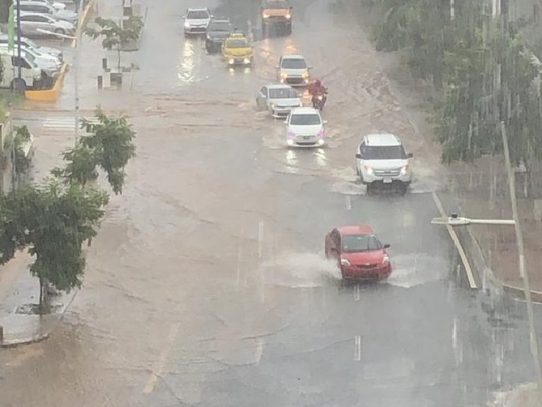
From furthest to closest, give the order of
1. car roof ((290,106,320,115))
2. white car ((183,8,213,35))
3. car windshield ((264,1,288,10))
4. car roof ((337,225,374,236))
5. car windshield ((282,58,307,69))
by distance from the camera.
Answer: car windshield ((264,1,288,10))
white car ((183,8,213,35))
car windshield ((282,58,307,69))
car roof ((290,106,320,115))
car roof ((337,225,374,236))

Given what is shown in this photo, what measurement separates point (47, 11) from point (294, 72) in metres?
15.3

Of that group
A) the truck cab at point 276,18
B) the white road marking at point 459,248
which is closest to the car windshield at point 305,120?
the white road marking at point 459,248

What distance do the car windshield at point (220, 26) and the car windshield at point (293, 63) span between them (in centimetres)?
→ 750

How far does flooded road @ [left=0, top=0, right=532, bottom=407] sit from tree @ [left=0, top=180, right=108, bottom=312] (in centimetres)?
123

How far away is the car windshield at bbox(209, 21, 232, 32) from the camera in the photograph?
5738 centimetres

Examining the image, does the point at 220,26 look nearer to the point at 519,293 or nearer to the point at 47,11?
the point at 47,11

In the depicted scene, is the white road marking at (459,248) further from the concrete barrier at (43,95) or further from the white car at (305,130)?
the concrete barrier at (43,95)

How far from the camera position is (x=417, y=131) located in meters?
42.4

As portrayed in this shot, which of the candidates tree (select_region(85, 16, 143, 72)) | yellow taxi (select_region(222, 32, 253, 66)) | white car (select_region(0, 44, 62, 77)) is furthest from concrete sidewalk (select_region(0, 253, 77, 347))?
yellow taxi (select_region(222, 32, 253, 66))

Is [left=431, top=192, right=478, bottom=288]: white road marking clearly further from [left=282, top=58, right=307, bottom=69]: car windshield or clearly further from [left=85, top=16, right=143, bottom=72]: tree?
[left=85, top=16, right=143, bottom=72]: tree

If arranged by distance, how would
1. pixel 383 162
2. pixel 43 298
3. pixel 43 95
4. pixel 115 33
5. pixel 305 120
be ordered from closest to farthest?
1. pixel 43 298
2. pixel 383 162
3. pixel 305 120
4. pixel 43 95
5. pixel 115 33

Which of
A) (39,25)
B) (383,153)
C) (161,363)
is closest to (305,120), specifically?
(383,153)

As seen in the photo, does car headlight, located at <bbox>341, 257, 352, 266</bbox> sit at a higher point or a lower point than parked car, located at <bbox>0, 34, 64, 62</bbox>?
lower

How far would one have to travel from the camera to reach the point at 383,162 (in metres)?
35.1
